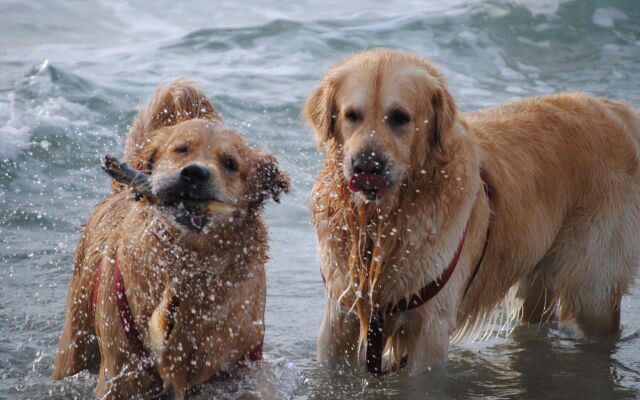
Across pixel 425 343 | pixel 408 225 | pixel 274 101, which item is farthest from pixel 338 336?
pixel 274 101

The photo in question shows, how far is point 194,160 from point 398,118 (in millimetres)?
955

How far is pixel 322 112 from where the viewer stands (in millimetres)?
4414

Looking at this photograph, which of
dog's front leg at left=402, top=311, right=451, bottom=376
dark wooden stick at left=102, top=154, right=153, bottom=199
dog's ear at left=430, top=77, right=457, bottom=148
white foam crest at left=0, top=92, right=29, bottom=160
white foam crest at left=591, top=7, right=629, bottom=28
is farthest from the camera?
white foam crest at left=591, top=7, right=629, bottom=28

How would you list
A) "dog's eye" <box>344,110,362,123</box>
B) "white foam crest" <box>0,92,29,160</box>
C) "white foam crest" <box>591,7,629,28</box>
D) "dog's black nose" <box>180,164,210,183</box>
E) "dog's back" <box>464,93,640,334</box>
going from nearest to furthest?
1. "dog's black nose" <box>180,164,210,183</box>
2. "dog's eye" <box>344,110,362,123</box>
3. "dog's back" <box>464,93,640,334</box>
4. "white foam crest" <box>0,92,29,160</box>
5. "white foam crest" <box>591,7,629,28</box>

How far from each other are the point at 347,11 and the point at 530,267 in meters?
11.6

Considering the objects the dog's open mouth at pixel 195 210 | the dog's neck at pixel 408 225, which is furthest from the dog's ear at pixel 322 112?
the dog's open mouth at pixel 195 210

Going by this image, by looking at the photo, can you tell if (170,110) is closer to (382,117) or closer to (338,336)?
(382,117)

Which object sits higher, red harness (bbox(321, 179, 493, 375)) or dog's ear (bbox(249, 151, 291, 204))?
dog's ear (bbox(249, 151, 291, 204))

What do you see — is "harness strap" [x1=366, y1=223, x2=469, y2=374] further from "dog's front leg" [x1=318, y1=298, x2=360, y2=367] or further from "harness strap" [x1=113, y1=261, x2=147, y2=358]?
"harness strap" [x1=113, y1=261, x2=147, y2=358]

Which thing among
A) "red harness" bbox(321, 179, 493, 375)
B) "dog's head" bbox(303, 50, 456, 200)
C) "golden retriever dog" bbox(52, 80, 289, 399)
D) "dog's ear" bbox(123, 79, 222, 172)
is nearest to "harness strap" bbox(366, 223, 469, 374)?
"red harness" bbox(321, 179, 493, 375)

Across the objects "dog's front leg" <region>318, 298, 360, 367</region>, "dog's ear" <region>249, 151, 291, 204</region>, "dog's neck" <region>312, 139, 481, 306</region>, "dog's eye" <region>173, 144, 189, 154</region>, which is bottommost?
"dog's front leg" <region>318, 298, 360, 367</region>

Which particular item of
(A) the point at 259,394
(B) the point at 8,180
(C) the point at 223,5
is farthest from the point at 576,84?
(A) the point at 259,394

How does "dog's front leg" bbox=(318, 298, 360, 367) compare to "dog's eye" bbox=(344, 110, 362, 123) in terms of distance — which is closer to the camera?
"dog's eye" bbox=(344, 110, 362, 123)

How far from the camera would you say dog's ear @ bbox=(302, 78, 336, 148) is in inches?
171
